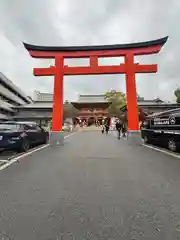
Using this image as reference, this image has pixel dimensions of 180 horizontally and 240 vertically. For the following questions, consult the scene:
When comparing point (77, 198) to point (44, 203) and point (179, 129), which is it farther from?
point (179, 129)

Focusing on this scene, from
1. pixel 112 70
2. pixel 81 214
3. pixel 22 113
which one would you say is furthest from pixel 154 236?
pixel 22 113

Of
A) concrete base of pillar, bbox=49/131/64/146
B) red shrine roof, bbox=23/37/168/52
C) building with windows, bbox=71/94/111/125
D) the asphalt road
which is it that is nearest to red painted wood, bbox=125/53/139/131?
Result: red shrine roof, bbox=23/37/168/52

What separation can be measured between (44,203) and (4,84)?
205 ft

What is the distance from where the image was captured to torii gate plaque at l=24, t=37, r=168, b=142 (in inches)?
602

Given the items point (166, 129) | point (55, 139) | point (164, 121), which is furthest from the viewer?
point (55, 139)

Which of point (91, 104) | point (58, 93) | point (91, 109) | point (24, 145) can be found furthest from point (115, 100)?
point (24, 145)

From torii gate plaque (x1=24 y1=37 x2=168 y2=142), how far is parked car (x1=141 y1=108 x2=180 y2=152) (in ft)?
7.92

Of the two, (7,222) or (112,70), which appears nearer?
(7,222)

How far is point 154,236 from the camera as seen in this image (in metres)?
2.46

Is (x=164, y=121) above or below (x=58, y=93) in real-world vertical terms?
below

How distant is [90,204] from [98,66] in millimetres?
13371

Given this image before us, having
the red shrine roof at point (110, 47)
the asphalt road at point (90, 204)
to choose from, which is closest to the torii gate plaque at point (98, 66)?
the red shrine roof at point (110, 47)

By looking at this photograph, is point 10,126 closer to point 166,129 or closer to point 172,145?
point 166,129

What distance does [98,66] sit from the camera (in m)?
15.6
